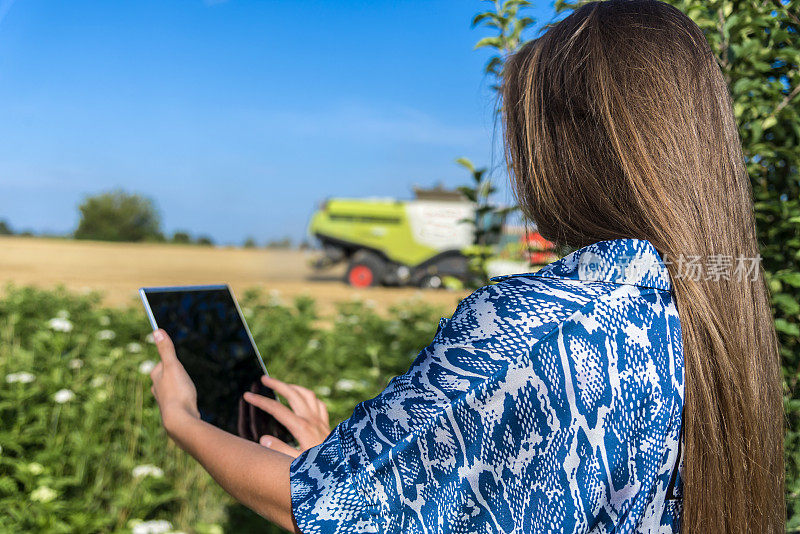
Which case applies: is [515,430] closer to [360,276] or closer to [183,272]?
[360,276]

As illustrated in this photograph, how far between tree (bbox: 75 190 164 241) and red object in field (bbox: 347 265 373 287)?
79.1 feet

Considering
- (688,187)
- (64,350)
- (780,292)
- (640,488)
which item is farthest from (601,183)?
(64,350)

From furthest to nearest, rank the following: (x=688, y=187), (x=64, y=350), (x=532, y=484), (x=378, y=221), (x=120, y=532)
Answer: (x=378, y=221), (x=64, y=350), (x=120, y=532), (x=688, y=187), (x=532, y=484)

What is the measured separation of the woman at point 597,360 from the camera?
675 mm

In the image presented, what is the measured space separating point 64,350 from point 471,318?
3.66 m

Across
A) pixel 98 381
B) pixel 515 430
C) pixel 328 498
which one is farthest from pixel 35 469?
pixel 515 430

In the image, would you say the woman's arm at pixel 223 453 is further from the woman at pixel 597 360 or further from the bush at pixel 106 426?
the bush at pixel 106 426

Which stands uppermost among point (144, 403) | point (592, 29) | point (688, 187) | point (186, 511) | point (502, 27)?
point (502, 27)

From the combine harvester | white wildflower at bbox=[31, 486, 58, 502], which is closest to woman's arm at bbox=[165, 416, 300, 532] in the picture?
white wildflower at bbox=[31, 486, 58, 502]

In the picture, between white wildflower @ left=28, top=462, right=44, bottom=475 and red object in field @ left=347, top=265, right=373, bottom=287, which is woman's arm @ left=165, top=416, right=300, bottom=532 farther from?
red object in field @ left=347, top=265, right=373, bottom=287

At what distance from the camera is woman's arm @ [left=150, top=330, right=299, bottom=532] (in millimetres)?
764

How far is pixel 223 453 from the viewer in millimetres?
859

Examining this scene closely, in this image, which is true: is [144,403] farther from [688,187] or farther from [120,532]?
[688,187]

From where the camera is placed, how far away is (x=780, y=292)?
1560mm
